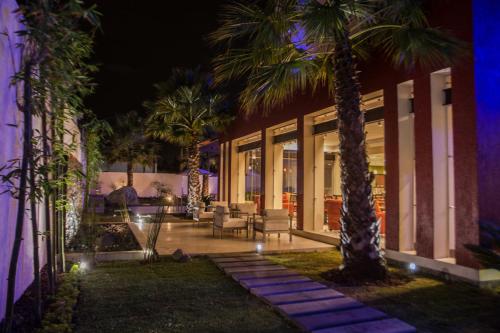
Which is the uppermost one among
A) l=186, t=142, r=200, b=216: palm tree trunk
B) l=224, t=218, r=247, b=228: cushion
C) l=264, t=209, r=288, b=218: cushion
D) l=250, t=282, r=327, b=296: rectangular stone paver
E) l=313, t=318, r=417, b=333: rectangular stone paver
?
l=186, t=142, r=200, b=216: palm tree trunk

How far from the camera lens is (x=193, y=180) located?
16047 mm

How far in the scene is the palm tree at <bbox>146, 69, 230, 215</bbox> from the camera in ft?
49.9

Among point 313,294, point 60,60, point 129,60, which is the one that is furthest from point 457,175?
point 129,60

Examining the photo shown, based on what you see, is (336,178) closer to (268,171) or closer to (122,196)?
(268,171)

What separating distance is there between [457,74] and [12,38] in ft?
19.4

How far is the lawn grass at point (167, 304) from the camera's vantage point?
4008 millimetres

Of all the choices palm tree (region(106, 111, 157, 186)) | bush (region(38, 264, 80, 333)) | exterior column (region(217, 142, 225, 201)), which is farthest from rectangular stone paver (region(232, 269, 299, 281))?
palm tree (region(106, 111, 157, 186))

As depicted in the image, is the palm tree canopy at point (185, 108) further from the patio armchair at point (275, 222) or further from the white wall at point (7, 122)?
the white wall at point (7, 122)

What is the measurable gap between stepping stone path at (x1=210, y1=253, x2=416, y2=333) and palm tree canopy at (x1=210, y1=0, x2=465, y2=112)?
2847 millimetres

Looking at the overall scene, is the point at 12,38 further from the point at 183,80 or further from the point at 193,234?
the point at 183,80

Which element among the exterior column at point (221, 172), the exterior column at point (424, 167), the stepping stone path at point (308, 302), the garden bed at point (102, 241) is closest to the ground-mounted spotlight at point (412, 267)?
the exterior column at point (424, 167)

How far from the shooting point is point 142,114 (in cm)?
2553

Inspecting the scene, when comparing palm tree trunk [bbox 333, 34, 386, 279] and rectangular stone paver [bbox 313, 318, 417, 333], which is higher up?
palm tree trunk [bbox 333, 34, 386, 279]

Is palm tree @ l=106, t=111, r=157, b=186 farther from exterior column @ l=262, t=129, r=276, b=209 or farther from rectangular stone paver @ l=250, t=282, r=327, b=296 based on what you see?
rectangular stone paver @ l=250, t=282, r=327, b=296
